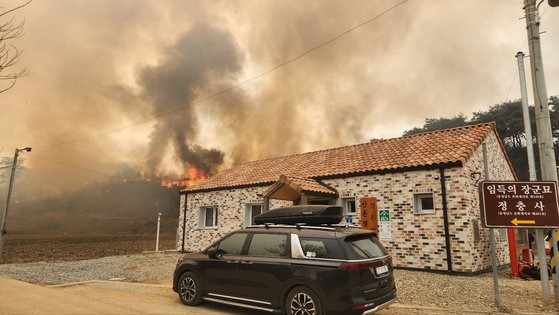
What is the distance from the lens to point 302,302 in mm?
5551

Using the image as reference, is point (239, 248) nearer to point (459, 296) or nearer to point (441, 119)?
point (459, 296)

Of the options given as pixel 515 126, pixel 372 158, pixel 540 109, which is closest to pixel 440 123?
pixel 515 126

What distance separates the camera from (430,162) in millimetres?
11898

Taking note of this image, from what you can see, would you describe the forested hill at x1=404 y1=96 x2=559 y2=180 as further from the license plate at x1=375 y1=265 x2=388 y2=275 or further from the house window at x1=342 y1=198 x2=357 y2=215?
the license plate at x1=375 y1=265 x2=388 y2=275

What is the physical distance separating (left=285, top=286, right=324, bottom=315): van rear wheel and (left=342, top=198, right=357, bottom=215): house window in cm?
862

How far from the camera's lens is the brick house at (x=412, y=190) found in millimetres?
11250

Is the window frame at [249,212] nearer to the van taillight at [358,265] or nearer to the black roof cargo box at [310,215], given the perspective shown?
the black roof cargo box at [310,215]

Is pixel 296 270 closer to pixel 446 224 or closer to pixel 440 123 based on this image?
pixel 446 224

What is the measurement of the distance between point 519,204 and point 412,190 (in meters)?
5.01

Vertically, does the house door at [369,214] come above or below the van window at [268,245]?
above

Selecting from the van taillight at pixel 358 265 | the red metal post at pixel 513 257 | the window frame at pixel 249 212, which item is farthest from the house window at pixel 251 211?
the van taillight at pixel 358 265

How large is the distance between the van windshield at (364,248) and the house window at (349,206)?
7817 millimetres

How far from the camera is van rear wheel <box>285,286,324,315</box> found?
5383 mm

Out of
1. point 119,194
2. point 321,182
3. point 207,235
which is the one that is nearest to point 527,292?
point 321,182
